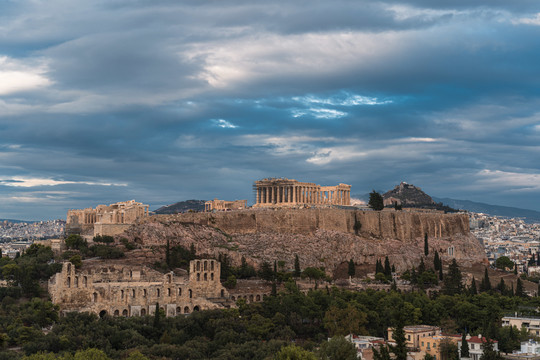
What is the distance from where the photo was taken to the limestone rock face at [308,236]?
98.4 m

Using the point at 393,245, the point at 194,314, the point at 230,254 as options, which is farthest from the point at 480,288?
the point at 194,314

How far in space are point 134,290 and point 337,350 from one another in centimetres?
2246

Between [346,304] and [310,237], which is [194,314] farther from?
[310,237]

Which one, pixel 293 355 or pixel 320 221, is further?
pixel 320 221

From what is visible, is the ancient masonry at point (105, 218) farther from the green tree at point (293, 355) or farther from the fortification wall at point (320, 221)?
the green tree at point (293, 355)

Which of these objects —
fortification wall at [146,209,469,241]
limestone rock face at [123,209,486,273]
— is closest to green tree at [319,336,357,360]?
limestone rock face at [123,209,486,273]

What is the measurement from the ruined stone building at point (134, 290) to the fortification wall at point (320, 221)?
75.3 feet

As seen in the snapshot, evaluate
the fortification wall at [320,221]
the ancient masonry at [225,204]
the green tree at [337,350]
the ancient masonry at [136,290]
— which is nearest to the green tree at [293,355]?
the green tree at [337,350]

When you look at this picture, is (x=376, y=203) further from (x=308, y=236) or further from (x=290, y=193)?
(x=308, y=236)

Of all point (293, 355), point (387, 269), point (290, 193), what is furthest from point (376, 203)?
point (293, 355)

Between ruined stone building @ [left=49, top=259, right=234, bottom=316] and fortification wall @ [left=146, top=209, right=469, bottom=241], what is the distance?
2294cm

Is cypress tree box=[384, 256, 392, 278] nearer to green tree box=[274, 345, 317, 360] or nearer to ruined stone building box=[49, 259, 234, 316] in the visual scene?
ruined stone building box=[49, 259, 234, 316]

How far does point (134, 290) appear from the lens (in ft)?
240

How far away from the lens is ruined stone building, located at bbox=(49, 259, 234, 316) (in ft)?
232
